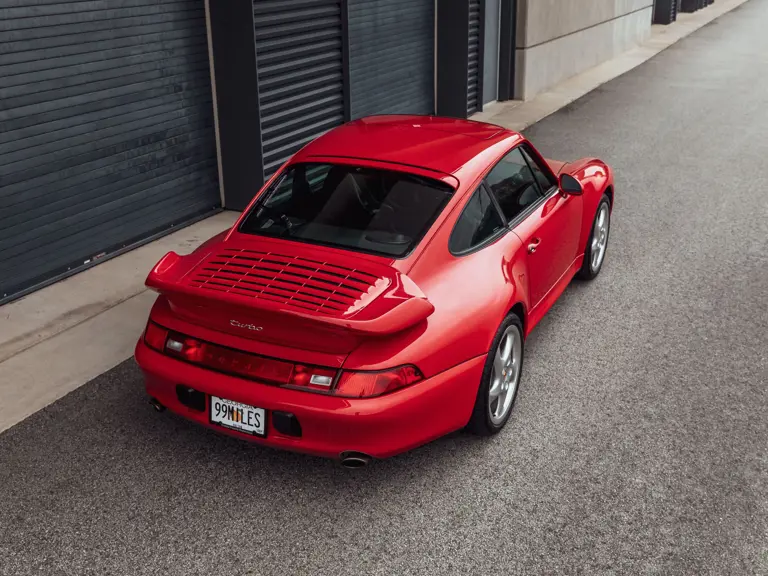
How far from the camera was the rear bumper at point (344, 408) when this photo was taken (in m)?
3.71

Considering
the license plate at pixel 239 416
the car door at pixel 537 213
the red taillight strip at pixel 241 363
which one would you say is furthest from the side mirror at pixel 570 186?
the license plate at pixel 239 416

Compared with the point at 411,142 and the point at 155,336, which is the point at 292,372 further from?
the point at 411,142

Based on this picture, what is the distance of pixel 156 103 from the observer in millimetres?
7359

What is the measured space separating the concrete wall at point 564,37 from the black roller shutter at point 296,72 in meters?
5.33

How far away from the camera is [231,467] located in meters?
4.23

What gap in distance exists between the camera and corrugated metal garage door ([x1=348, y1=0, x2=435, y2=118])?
34.1ft

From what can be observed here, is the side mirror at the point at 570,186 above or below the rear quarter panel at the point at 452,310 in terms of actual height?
above

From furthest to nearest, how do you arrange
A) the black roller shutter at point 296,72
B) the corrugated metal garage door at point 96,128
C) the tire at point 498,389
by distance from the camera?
1. the black roller shutter at point 296,72
2. the corrugated metal garage door at point 96,128
3. the tire at point 498,389

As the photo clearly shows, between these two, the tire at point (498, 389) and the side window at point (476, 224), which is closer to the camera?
the tire at point (498, 389)

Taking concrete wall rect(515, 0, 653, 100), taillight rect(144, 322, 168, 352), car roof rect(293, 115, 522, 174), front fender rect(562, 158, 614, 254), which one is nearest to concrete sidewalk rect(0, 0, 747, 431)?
taillight rect(144, 322, 168, 352)

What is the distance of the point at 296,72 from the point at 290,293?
17.6ft

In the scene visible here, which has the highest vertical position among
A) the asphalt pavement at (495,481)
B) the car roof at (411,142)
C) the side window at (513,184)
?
the car roof at (411,142)

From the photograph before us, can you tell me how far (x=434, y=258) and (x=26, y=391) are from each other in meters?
2.60

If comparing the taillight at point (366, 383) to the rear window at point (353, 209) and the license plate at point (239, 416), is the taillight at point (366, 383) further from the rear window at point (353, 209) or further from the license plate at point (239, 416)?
the rear window at point (353, 209)
